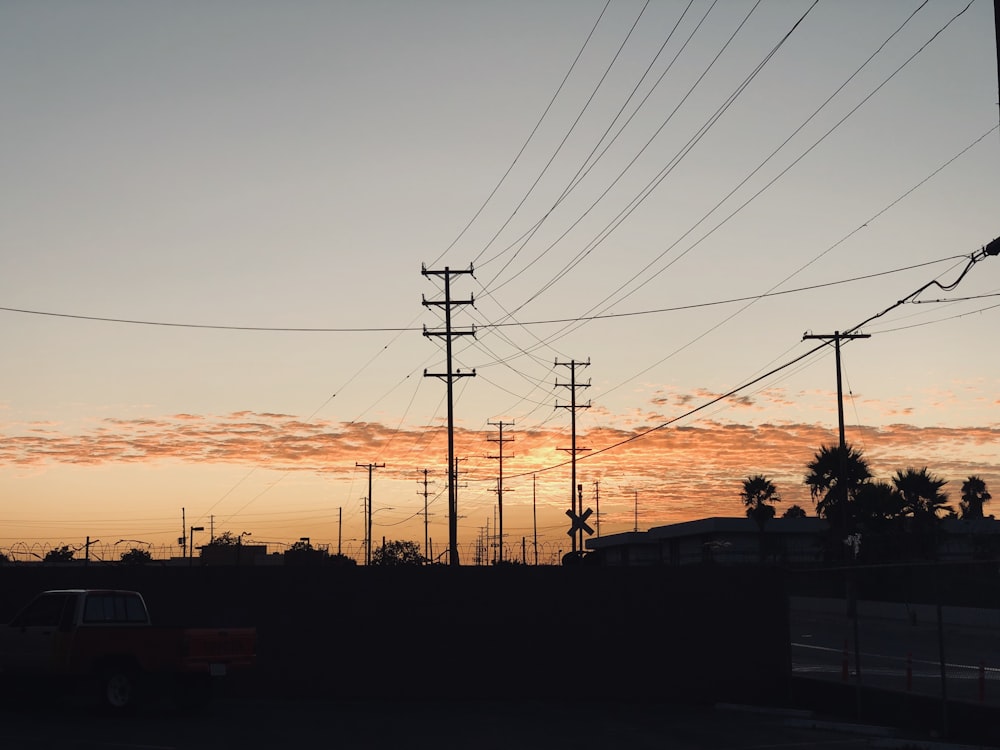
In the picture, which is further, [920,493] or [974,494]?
[974,494]

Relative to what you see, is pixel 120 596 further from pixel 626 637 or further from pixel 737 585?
pixel 737 585

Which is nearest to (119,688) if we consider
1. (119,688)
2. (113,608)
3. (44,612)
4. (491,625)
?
(119,688)

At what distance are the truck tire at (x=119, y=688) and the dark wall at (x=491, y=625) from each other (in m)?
5.69

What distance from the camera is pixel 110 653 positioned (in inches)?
848

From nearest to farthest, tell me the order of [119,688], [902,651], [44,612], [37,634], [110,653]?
[110,653]
[119,688]
[37,634]
[44,612]
[902,651]

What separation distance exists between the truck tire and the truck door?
107 centimetres

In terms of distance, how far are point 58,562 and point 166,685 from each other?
9.85m

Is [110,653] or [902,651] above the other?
[110,653]

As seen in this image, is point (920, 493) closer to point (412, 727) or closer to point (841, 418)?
point (841, 418)

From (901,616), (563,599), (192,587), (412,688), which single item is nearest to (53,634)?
(192,587)

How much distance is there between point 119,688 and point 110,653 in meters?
0.74

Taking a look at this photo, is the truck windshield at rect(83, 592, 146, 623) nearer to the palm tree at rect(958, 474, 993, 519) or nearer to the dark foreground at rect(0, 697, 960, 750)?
the dark foreground at rect(0, 697, 960, 750)

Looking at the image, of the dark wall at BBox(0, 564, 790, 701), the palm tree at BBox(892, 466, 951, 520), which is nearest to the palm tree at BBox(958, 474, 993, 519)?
the palm tree at BBox(892, 466, 951, 520)

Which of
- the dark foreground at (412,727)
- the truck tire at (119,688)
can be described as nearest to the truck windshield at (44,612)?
the truck tire at (119,688)
